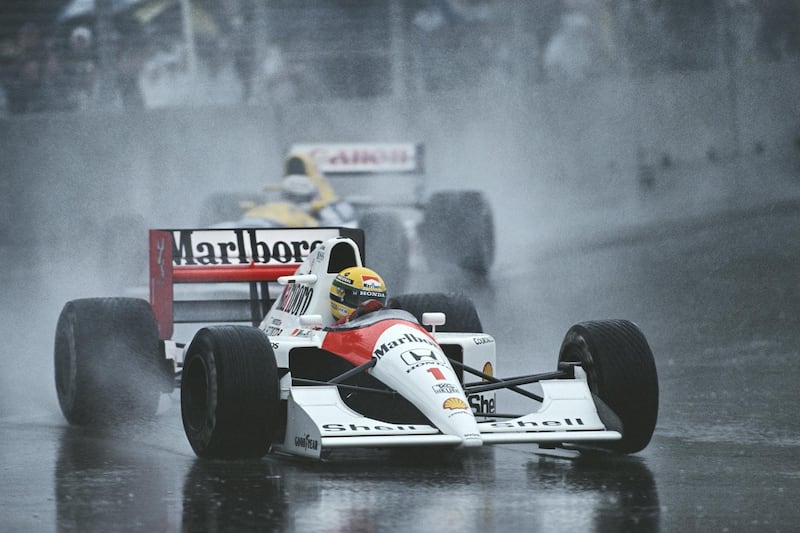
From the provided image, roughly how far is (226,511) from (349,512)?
1.85 ft

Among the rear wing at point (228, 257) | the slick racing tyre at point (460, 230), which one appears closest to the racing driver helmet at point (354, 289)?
the rear wing at point (228, 257)

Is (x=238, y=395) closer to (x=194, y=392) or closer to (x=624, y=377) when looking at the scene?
(x=194, y=392)

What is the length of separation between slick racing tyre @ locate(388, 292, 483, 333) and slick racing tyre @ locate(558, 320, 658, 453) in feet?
Result: 6.40

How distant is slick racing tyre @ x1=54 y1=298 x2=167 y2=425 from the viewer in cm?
1068

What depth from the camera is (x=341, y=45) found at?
23.9 meters

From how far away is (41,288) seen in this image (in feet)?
64.3

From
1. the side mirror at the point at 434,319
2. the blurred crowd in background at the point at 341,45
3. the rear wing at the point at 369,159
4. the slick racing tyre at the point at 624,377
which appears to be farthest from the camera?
the blurred crowd in background at the point at 341,45

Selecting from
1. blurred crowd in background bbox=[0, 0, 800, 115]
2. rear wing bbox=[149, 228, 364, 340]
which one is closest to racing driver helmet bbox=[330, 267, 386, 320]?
rear wing bbox=[149, 228, 364, 340]

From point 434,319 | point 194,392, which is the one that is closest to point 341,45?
point 434,319

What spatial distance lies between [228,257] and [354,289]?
248 centimetres

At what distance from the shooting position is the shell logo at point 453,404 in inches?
324

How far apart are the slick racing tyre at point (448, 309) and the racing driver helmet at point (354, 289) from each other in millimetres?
1097

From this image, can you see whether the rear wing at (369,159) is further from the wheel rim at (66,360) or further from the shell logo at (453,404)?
the shell logo at (453,404)

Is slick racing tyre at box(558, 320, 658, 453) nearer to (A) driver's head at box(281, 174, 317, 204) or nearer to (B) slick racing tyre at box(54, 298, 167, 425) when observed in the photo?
(B) slick racing tyre at box(54, 298, 167, 425)
